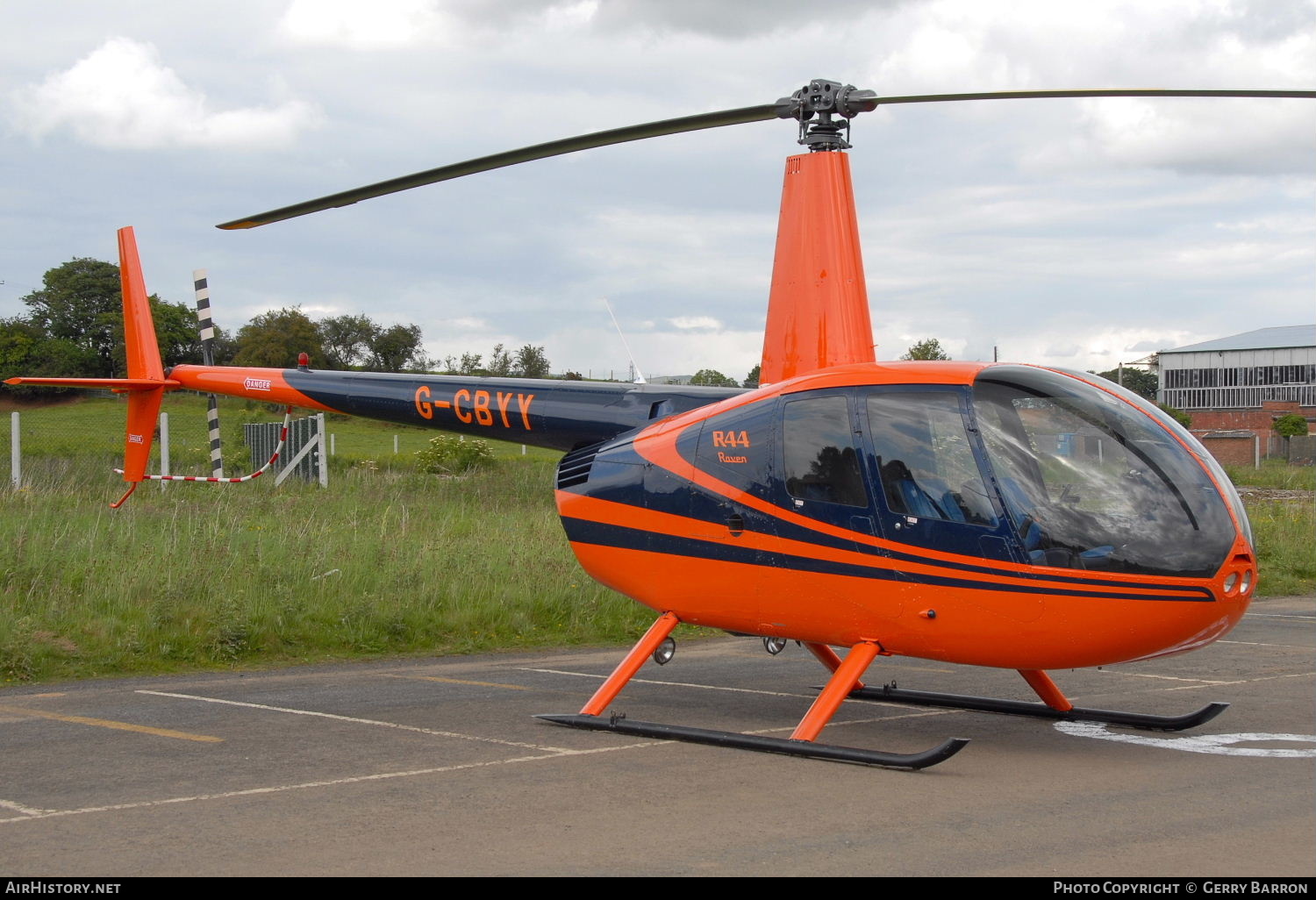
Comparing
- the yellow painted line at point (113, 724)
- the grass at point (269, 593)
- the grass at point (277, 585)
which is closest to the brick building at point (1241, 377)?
the grass at point (277, 585)

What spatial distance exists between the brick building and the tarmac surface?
2963 inches

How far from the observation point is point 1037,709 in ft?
28.6

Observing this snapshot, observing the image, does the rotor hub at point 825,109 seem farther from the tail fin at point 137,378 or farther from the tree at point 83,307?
the tree at point 83,307

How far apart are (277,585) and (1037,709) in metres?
7.56

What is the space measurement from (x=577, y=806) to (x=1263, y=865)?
308cm

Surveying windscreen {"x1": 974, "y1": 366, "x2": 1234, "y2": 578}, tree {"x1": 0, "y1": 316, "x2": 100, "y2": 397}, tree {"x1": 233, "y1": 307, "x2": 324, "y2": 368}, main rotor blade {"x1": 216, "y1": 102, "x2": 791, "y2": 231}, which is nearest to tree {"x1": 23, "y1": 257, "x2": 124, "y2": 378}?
tree {"x1": 0, "y1": 316, "x2": 100, "y2": 397}

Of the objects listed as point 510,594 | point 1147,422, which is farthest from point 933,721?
point 510,594

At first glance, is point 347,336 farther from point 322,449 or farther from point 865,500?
point 865,500

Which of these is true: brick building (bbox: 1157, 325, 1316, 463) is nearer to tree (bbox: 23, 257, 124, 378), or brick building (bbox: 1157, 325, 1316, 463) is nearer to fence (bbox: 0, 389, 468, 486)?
fence (bbox: 0, 389, 468, 486)

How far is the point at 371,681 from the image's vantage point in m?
10.3

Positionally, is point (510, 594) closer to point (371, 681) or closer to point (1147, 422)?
point (371, 681)

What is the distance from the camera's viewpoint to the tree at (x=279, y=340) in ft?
116

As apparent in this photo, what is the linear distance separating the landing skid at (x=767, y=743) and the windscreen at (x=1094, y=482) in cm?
124

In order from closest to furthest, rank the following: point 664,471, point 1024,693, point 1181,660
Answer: point 664,471
point 1024,693
point 1181,660
